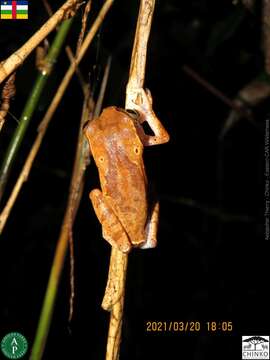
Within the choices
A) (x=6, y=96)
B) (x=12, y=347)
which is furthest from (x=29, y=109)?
(x=12, y=347)

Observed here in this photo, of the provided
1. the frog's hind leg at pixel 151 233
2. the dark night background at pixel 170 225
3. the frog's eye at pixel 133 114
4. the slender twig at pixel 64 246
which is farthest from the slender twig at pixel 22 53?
the dark night background at pixel 170 225

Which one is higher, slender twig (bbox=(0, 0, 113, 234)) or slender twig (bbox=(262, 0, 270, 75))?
slender twig (bbox=(262, 0, 270, 75))

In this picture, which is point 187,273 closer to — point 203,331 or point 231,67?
point 203,331

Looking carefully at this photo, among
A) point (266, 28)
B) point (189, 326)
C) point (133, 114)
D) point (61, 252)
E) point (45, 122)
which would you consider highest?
point (266, 28)

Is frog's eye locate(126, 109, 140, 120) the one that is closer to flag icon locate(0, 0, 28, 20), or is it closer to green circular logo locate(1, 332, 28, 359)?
flag icon locate(0, 0, 28, 20)

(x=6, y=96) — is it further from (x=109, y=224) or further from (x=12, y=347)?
(x=12, y=347)

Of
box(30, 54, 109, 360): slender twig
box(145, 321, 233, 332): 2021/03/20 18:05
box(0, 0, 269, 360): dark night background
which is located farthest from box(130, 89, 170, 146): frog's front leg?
box(145, 321, 233, 332): 2021/03/20 18:05
